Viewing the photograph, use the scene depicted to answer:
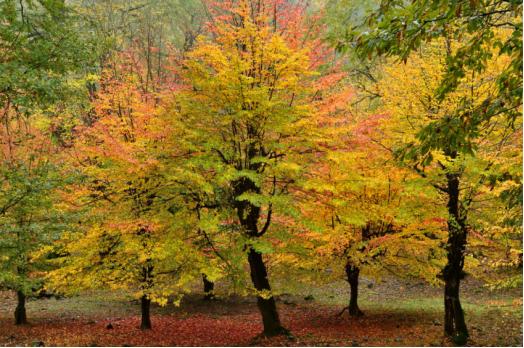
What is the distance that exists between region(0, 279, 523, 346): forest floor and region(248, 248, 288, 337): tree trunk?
40 centimetres

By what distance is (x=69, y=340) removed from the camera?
15.2 meters

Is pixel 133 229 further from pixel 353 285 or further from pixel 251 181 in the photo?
pixel 353 285

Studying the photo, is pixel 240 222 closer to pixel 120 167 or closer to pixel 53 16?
pixel 120 167

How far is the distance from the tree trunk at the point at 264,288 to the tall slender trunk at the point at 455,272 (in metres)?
Result: 5.15

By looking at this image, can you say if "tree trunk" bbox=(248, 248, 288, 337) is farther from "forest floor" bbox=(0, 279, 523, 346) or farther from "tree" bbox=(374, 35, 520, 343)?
"tree" bbox=(374, 35, 520, 343)

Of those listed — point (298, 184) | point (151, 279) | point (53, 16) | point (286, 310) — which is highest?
point (53, 16)

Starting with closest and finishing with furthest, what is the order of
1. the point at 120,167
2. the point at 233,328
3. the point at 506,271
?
1. the point at 120,167
2. the point at 233,328
3. the point at 506,271

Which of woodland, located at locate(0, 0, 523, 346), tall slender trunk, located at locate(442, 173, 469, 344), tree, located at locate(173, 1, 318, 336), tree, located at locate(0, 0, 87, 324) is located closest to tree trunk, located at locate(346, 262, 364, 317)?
woodland, located at locate(0, 0, 523, 346)

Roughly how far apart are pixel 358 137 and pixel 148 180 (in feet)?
21.9

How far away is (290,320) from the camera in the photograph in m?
19.8

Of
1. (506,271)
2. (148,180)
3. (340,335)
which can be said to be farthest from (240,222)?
(506,271)

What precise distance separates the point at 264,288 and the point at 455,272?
5904 mm

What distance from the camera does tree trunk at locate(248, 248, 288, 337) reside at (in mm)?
14039

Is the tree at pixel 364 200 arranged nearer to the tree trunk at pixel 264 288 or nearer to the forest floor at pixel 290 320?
the tree trunk at pixel 264 288
